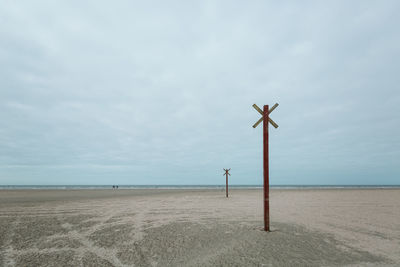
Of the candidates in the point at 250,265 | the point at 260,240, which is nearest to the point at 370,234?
the point at 260,240

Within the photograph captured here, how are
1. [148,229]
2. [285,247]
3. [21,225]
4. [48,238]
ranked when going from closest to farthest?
[285,247], [48,238], [148,229], [21,225]

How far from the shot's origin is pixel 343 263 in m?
5.70

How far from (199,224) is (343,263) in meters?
5.89

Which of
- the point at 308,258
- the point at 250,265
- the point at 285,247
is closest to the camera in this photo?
the point at 250,265

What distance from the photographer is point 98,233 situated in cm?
877

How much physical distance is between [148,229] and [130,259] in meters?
3.43

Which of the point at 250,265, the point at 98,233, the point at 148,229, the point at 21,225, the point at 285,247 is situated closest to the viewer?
the point at 250,265

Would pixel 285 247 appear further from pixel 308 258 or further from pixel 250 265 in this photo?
pixel 250 265

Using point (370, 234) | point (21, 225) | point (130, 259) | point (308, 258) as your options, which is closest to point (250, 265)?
point (308, 258)

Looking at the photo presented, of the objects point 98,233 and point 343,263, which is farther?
point 98,233

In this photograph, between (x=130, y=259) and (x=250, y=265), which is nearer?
(x=250, y=265)

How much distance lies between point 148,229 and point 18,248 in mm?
4291

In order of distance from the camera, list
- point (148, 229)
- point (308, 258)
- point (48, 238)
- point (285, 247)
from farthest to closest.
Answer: point (148, 229) < point (48, 238) < point (285, 247) < point (308, 258)

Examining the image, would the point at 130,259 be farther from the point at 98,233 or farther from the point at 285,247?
the point at 285,247
